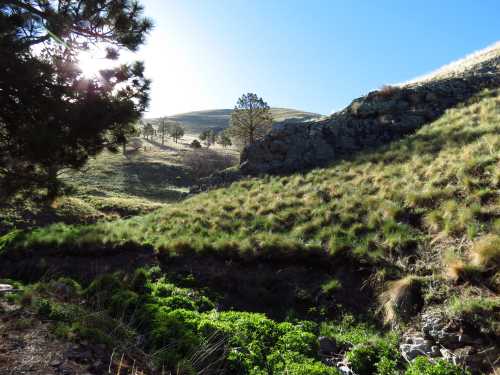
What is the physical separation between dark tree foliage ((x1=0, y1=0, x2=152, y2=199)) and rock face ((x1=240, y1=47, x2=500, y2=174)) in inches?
452

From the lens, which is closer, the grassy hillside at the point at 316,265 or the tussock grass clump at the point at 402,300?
the grassy hillside at the point at 316,265

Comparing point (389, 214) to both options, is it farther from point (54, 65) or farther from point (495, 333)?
point (54, 65)

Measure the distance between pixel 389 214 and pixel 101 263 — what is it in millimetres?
9106

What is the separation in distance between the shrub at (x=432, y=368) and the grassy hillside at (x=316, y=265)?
2 centimetres

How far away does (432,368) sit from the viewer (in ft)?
14.9

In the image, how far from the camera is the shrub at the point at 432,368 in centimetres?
449

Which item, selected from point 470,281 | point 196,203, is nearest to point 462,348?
point 470,281

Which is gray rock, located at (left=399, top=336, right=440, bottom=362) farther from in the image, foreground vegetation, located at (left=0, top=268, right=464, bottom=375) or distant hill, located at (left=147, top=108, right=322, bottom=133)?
distant hill, located at (left=147, top=108, right=322, bottom=133)

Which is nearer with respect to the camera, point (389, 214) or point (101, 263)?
point (389, 214)

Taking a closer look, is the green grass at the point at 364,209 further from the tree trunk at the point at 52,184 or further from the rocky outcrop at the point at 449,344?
the tree trunk at the point at 52,184

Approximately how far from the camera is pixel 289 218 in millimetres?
11484

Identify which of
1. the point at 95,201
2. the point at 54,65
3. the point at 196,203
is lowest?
the point at 95,201

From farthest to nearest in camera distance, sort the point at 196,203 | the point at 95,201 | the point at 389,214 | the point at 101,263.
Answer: the point at 95,201 < the point at 196,203 < the point at 101,263 < the point at 389,214

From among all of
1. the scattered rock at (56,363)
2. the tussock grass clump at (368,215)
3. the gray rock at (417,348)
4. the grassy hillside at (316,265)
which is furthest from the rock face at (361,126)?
the scattered rock at (56,363)
